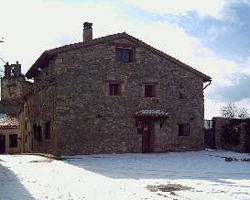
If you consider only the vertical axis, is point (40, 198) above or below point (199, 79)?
below

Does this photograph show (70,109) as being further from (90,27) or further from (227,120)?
(227,120)

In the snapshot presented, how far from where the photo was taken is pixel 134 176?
469 inches

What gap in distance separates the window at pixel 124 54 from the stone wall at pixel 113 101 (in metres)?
0.36

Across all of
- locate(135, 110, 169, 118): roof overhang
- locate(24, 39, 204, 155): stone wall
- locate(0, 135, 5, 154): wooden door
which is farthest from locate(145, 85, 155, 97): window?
locate(0, 135, 5, 154): wooden door

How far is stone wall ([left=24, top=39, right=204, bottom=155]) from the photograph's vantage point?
2003 centimetres

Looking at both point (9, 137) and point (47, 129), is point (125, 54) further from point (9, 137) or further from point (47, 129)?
point (9, 137)

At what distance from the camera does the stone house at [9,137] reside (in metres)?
37.6

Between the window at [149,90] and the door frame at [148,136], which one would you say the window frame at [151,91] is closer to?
the window at [149,90]

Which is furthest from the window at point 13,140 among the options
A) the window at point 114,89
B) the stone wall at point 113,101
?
the window at point 114,89

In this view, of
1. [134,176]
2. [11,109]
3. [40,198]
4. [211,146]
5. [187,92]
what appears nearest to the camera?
[40,198]

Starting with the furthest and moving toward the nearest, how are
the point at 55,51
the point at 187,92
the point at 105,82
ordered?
the point at 187,92 → the point at 105,82 → the point at 55,51

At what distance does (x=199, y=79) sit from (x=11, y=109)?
26988 mm

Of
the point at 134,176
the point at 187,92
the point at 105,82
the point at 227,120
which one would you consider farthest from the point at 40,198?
the point at 227,120

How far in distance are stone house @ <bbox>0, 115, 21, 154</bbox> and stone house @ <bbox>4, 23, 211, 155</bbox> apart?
13989 mm
